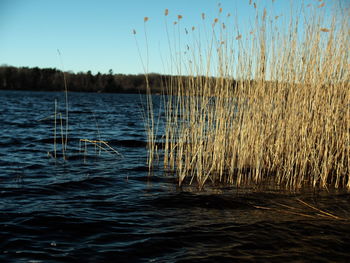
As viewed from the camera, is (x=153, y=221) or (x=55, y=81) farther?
(x=55, y=81)

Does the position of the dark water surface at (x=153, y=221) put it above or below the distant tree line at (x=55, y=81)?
below

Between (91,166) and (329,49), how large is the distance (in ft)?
12.5

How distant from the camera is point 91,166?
5359 mm

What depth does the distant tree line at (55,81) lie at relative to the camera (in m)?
63.1

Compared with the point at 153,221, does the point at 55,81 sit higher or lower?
higher

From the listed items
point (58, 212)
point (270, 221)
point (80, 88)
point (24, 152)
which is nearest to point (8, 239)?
point (58, 212)

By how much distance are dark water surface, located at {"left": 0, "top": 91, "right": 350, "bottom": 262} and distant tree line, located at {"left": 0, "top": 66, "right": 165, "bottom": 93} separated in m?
54.0

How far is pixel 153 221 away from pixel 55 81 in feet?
221

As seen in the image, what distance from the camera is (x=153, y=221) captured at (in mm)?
3162

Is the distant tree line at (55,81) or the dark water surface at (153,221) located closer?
the dark water surface at (153,221)

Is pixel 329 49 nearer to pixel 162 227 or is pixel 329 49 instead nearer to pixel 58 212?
pixel 162 227

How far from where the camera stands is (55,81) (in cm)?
6531

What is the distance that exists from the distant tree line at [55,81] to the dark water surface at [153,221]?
2125 inches

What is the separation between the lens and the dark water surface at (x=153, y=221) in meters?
2.56
